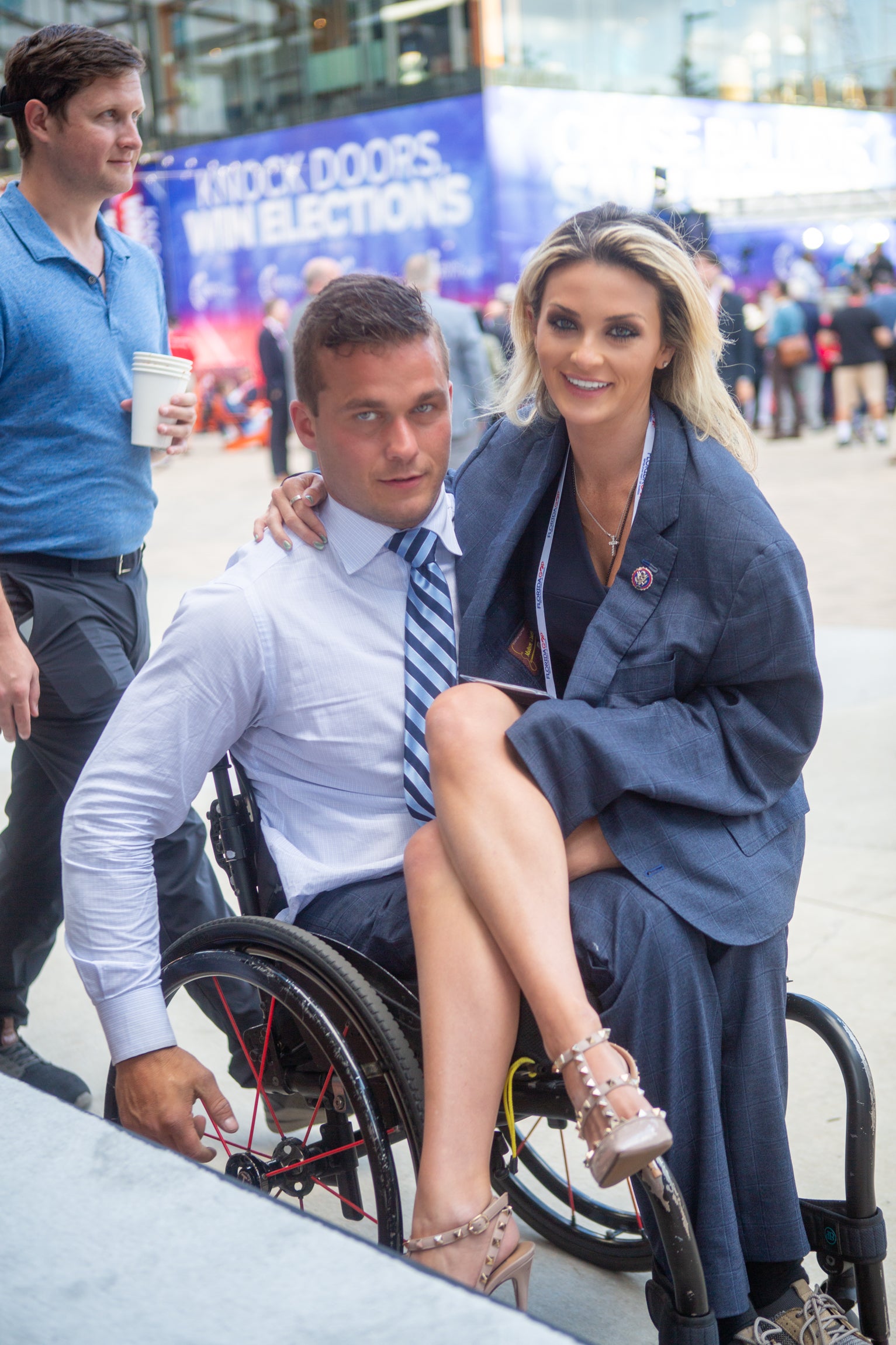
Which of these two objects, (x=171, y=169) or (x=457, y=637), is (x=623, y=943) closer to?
(x=457, y=637)

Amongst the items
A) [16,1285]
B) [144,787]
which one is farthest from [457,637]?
[16,1285]

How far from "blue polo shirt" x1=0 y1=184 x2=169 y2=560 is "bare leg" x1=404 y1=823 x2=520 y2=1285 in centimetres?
117

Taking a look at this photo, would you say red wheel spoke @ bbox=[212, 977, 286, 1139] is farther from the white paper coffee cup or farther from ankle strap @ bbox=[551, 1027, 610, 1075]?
the white paper coffee cup

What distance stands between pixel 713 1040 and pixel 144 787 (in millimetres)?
787

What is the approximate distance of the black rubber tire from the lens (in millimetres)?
1490

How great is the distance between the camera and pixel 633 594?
1.69 m

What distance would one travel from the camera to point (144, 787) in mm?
1688

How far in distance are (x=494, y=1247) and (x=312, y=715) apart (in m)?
0.71

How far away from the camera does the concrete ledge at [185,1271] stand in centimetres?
99

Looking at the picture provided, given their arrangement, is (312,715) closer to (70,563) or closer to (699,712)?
(699,712)

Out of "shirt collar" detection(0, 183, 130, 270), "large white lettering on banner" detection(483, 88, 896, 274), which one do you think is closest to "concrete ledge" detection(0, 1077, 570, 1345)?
"shirt collar" detection(0, 183, 130, 270)

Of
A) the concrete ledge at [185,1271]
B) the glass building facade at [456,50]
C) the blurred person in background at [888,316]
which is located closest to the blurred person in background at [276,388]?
the blurred person in background at [888,316]

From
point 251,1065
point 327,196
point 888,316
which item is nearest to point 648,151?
point 327,196

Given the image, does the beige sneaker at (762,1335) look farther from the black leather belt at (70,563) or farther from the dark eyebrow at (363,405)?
the black leather belt at (70,563)
